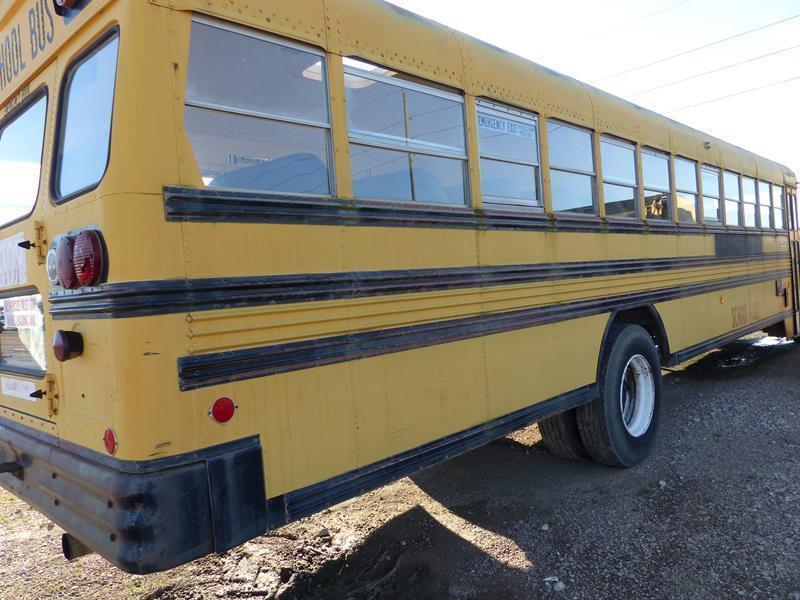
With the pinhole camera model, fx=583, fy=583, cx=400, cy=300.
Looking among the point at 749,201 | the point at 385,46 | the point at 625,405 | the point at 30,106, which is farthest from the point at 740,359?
the point at 30,106

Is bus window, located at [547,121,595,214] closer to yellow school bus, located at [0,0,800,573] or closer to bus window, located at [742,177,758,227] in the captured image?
yellow school bus, located at [0,0,800,573]

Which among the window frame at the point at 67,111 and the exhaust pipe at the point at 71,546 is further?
the exhaust pipe at the point at 71,546

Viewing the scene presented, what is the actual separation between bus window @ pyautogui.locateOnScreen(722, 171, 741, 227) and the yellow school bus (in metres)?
3.53

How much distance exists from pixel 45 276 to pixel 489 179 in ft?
7.29

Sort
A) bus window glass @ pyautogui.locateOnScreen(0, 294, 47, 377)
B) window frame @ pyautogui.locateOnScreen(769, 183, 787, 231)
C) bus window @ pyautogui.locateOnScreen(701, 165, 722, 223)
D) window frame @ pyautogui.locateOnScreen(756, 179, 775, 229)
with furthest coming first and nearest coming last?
1. window frame @ pyautogui.locateOnScreen(769, 183, 787, 231)
2. window frame @ pyautogui.locateOnScreen(756, 179, 775, 229)
3. bus window @ pyautogui.locateOnScreen(701, 165, 722, 223)
4. bus window glass @ pyautogui.locateOnScreen(0, 294, 47, 377)

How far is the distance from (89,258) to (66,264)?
19 cm

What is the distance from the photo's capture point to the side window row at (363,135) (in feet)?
7.12

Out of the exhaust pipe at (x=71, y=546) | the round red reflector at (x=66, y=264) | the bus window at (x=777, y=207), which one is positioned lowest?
the exhaust pipe at (x=71, y=546)

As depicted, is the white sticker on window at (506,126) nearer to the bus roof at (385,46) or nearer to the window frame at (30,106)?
the bus roof at (385,46)

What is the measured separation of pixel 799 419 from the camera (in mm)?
4973

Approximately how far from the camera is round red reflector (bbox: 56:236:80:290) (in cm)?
204

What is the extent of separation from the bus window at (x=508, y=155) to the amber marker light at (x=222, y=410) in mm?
1830

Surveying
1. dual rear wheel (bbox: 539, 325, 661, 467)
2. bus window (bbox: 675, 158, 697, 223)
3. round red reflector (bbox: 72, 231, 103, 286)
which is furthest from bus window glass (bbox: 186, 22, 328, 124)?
bus window (bbox: 675, 158, 697, 223)

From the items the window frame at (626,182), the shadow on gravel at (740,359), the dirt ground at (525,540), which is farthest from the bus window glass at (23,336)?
the shadow on gravel at (740,359)
